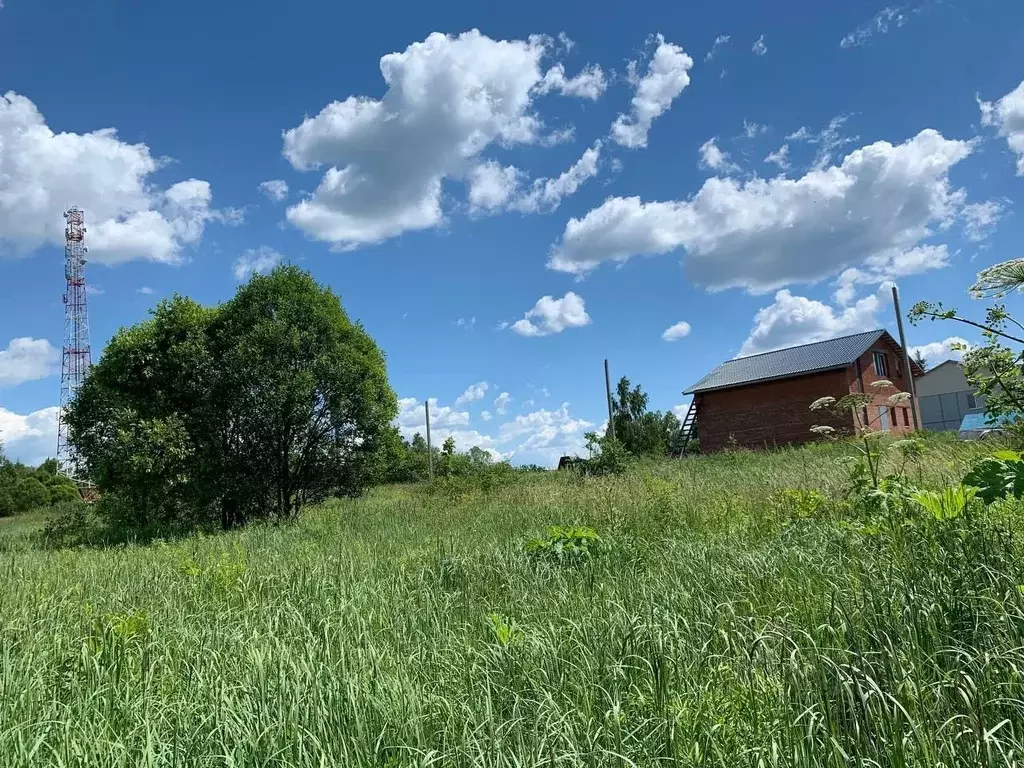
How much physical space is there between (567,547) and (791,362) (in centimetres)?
2695

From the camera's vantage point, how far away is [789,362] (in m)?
29.5

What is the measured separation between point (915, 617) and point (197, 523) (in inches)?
539

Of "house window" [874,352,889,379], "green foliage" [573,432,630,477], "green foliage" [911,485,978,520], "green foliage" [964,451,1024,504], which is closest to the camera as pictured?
"green foliage" [964,451,1024,504]

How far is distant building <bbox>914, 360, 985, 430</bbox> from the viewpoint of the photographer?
42.5 m

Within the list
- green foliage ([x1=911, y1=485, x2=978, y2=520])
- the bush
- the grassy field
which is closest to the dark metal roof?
the grassy field

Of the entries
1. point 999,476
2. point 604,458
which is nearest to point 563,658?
point 999,476

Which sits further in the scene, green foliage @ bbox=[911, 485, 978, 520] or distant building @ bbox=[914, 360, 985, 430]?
distant building @ bbox=[914, 360, 985, 430]

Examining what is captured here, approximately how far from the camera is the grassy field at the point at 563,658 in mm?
2195

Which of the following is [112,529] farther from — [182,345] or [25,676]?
[25,676]

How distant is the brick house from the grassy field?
77.9 ft

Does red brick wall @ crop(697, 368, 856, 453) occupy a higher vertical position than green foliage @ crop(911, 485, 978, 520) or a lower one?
higher

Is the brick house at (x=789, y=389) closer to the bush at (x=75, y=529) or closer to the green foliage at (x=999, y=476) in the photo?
the bush at (x=75, y=529)

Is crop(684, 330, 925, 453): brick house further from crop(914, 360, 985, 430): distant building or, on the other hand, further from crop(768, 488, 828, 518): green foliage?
crop(768, 488, 828, 518): green foliage

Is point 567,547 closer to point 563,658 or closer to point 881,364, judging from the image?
point 563,658
